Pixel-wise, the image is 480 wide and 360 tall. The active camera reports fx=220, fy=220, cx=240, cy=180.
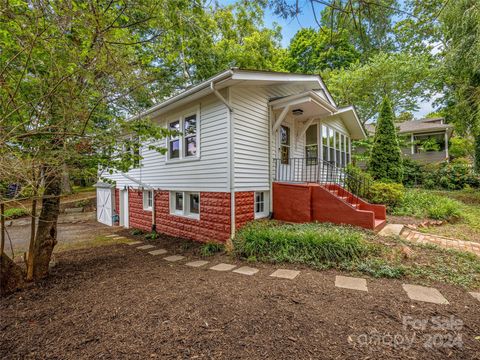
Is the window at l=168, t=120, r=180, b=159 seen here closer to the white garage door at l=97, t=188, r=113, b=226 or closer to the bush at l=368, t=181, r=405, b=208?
the white garage door at l=97, t=188, r=113, b=226

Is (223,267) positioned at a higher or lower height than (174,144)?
lower

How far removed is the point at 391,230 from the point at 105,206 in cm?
1264

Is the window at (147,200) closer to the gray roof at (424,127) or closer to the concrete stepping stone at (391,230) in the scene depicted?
the concrete stepping stone at (391,230)

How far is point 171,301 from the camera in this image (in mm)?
3039

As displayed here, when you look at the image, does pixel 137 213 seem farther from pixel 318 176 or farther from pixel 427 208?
pixel 427 208

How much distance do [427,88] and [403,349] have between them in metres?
20.1

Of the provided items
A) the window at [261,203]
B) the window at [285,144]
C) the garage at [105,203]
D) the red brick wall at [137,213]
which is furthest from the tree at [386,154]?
the garage at [105,203]

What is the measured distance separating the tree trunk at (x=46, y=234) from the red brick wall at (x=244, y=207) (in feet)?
12.6

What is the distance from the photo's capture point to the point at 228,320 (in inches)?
99.8

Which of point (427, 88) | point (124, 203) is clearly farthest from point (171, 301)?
point (427, 88)

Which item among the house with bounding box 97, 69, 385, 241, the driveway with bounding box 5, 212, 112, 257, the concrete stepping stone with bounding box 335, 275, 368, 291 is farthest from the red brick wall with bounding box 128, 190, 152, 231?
the concrete stepping stone with bounding box 335, 275, 368, 291

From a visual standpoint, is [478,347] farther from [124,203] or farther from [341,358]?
[124,203]

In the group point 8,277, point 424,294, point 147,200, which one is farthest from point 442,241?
point 147,200

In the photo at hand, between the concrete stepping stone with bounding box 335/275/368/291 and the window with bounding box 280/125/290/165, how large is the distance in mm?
4678
